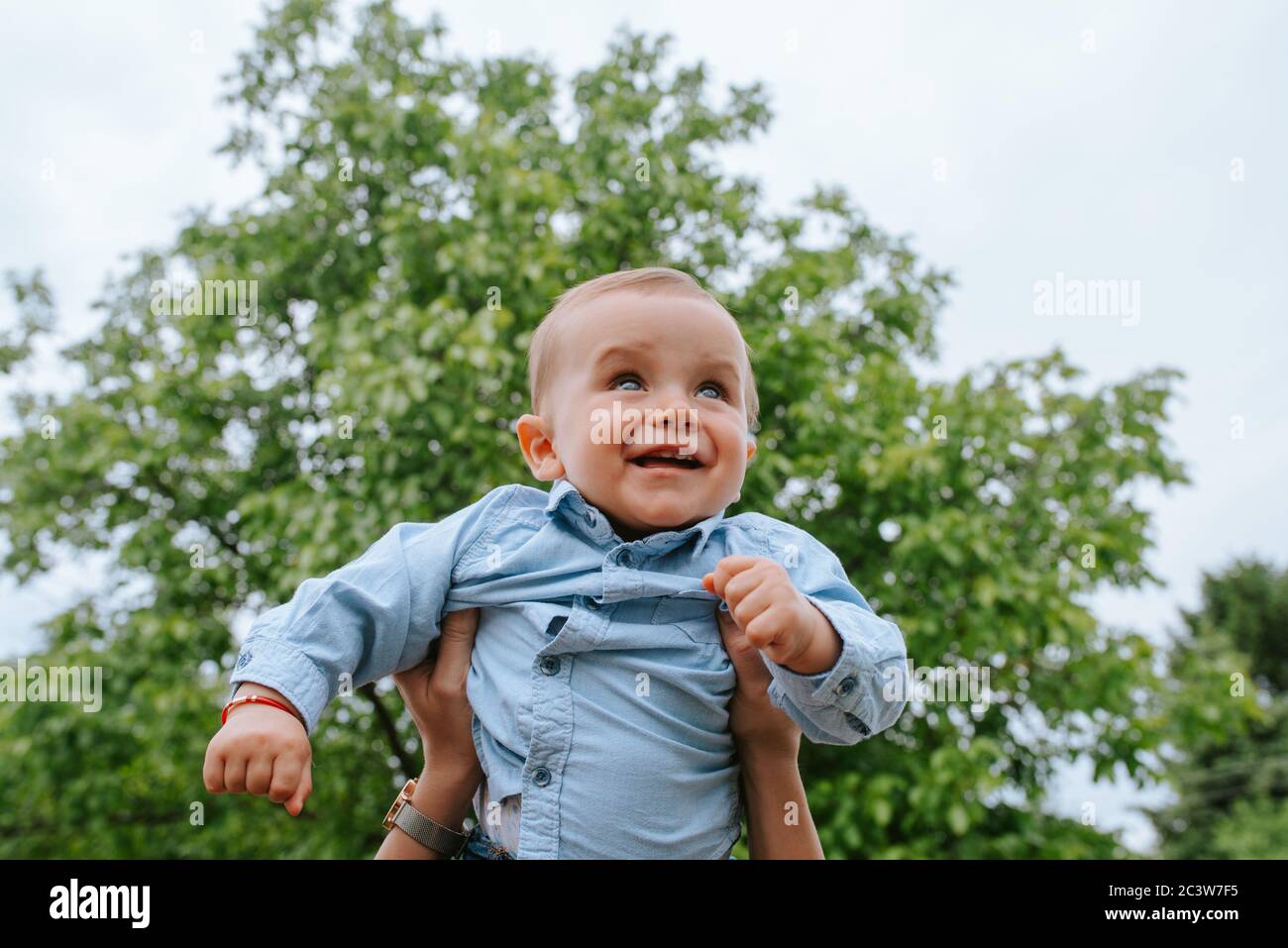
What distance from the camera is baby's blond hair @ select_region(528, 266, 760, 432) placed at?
4.86 ft

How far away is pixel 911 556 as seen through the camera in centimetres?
425

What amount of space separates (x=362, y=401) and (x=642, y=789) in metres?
2.98

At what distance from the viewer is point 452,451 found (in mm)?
4324

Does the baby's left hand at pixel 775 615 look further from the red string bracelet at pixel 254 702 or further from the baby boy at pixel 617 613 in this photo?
the red string bracelet at pixel 254 702

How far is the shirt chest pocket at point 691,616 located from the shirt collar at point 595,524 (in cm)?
8

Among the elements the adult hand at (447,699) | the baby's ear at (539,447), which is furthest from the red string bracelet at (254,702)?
the baby's ear at (539,447)

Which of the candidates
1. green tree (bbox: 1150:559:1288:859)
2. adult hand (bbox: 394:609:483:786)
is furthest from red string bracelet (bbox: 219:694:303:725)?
green tree (bbox: 1150:559:1288:859)

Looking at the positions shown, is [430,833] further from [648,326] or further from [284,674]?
[648,326]

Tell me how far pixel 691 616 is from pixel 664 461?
0.74ft

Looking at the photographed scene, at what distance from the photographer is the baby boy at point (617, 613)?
4.05 feet

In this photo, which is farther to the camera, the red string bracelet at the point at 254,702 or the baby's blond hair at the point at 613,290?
the baby's blond hair at the point at 613,290

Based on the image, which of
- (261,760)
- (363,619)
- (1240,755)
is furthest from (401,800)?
(1240,755)
